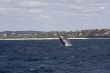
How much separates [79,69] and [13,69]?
38.4 feet

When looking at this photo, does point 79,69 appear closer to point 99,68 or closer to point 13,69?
point 99,68

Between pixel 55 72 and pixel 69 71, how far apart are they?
272cm

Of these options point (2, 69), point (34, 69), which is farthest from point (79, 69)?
point (2, 69)

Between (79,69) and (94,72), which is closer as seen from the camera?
(94,72)

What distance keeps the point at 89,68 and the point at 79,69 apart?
2288 mm

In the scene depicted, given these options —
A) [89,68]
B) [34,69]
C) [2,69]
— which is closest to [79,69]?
[89,68]

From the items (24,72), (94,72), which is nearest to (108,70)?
(94,72)

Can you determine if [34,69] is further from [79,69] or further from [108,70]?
[108,70]

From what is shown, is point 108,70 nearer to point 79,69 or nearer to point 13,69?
point 79,69

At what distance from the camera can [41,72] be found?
7900cm

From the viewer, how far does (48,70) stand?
81875 mm

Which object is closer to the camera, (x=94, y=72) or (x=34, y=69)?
(x=94, y=72)

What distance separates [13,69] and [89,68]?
44.0 ft

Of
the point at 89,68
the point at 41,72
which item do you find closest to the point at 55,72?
the point at 41,72
